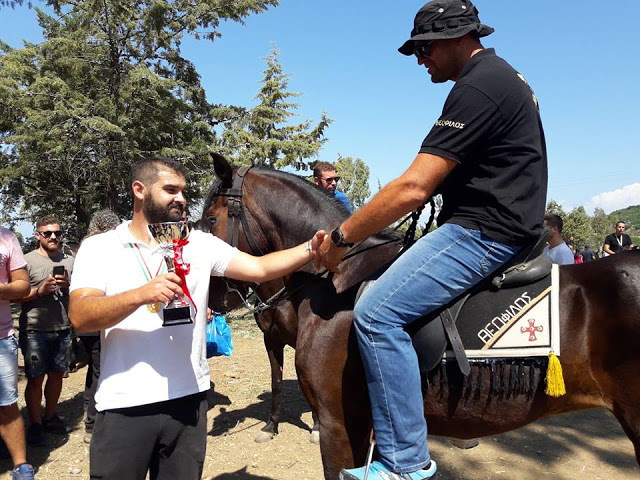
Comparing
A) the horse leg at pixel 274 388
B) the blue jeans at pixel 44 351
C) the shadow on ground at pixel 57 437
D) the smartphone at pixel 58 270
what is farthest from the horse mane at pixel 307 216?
the shadow on ground at pixel 57 437

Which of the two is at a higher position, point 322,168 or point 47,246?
point 322,168

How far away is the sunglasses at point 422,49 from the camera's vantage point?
2402mm

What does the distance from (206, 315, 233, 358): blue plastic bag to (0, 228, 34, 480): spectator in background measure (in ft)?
6.49

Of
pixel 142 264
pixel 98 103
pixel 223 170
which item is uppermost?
pixel 98 103

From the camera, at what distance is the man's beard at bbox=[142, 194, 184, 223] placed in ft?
7.38

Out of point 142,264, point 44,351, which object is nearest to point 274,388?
point 44,351

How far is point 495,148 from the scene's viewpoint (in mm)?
2195

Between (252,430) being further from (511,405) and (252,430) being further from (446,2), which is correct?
(446,2)

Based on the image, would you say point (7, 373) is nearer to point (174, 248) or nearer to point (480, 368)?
point (174, 248)

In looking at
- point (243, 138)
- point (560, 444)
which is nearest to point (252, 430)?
point (560, 444)

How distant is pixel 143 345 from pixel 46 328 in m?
3.83

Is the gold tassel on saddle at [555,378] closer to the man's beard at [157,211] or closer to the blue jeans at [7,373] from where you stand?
the man's beard at [157,211]

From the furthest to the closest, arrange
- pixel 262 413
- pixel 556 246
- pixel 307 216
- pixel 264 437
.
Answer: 1. pixel 556 246
2. pixel 262 413
3. pixel 264 437
4. pixel 307 216

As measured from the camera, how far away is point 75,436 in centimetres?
532
